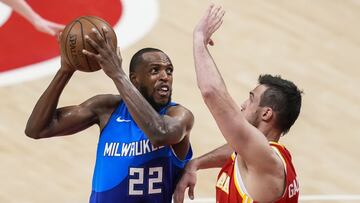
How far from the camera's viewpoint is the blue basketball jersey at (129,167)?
5.45 metres

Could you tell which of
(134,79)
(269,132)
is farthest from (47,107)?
(269,132)

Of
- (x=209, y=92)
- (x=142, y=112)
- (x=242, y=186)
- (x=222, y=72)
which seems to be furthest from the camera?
(x=222, y=72)

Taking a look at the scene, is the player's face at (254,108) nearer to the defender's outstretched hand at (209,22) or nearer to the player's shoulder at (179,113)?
the player's shoulder at (179,113)

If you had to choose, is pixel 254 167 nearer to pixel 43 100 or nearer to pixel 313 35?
pixel 43 100

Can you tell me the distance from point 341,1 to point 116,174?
756cm

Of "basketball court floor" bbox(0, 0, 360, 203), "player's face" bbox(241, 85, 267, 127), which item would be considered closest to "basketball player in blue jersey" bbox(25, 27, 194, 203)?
"player's face" bbox(241, 85, 267, 127)

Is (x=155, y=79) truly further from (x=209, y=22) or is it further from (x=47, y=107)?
(x=209, y=22)

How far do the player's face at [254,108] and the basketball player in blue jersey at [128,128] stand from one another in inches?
16.6

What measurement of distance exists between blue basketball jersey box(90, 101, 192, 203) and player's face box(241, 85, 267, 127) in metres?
0.61

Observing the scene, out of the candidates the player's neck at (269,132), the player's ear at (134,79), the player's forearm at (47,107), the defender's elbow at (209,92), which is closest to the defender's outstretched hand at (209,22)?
the defender's elbow at (209,92)

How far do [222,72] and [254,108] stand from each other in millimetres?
4953

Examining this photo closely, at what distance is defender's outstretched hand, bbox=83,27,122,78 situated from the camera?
522 cm

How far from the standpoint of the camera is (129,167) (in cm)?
545

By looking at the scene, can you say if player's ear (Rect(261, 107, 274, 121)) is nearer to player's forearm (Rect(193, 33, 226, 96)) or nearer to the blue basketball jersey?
player's forearm (Rect(193, 33, 226, 96))
